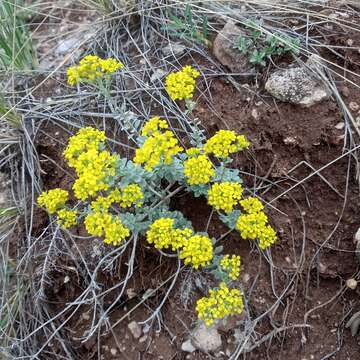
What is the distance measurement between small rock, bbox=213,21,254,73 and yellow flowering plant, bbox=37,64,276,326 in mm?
530

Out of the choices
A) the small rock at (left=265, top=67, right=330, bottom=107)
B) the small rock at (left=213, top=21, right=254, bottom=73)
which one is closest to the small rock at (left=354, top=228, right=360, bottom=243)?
the small rock at (left=265, top=67, right=330, bottom=107)

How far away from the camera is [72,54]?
2596 millimetres

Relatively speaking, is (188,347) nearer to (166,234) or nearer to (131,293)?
(131,293)

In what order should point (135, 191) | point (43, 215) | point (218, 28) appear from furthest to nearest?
point (218, 28) → point (43, 215) → point (135, 191)

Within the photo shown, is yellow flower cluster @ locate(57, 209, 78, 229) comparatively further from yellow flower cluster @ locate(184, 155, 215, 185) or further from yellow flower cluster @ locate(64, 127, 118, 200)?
yellow flower cluster @ locate(184, 155, 215, 185)

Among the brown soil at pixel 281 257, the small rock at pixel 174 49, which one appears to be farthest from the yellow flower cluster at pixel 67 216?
the small rock at pixel 174 49

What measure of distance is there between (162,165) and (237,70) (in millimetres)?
742

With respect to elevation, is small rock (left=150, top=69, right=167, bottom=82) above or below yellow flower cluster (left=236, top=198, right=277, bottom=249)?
above

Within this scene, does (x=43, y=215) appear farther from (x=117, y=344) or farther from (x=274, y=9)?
(x=274, y=9)

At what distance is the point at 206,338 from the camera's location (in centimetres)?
186

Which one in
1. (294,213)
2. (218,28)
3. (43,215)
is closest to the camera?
(294,213)

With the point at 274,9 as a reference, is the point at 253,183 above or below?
below

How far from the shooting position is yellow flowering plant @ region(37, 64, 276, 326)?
1.69m

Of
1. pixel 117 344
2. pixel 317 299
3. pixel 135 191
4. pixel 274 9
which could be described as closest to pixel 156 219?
pixel 135 191
